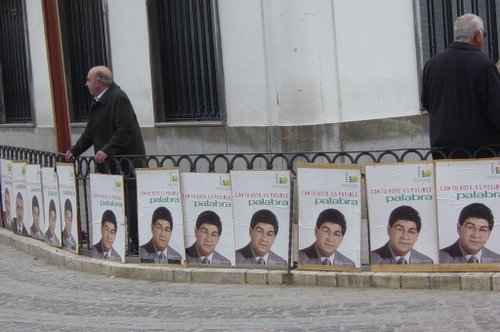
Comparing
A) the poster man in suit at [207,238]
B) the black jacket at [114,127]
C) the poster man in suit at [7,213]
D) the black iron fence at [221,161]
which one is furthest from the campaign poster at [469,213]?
the poster man in suit at [7,213]

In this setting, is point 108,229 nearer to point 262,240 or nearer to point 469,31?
point 262,240

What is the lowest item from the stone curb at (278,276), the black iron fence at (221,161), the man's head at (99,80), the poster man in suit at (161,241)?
the stone curb at (278,276)

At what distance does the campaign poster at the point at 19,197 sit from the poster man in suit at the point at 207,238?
3.29m

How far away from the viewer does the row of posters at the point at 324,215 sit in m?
7.14

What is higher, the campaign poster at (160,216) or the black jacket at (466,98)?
the black jacket at (466,98)

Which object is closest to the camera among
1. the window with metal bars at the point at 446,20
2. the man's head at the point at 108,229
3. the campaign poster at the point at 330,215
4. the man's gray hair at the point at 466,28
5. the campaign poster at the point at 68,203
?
the man's gray hair at the point at 466,28

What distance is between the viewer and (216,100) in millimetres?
13570

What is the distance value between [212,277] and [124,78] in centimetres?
746

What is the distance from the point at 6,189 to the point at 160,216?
3.69 meters

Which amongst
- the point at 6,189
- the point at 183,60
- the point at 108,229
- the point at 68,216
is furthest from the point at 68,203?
the point at 183,60

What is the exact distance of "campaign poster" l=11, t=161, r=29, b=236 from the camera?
35.2ft

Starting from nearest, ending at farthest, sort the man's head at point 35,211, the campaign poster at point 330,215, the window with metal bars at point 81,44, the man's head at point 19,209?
the campaign poster at point 330,215 → the man's head at point 35,211 → the man's head at point 19,209 → the window with metal bars at point 81,44

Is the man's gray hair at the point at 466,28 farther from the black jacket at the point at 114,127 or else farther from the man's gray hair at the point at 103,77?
the man's gray hair at the point at 103,77

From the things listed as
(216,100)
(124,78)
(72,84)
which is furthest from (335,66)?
(72,84)
